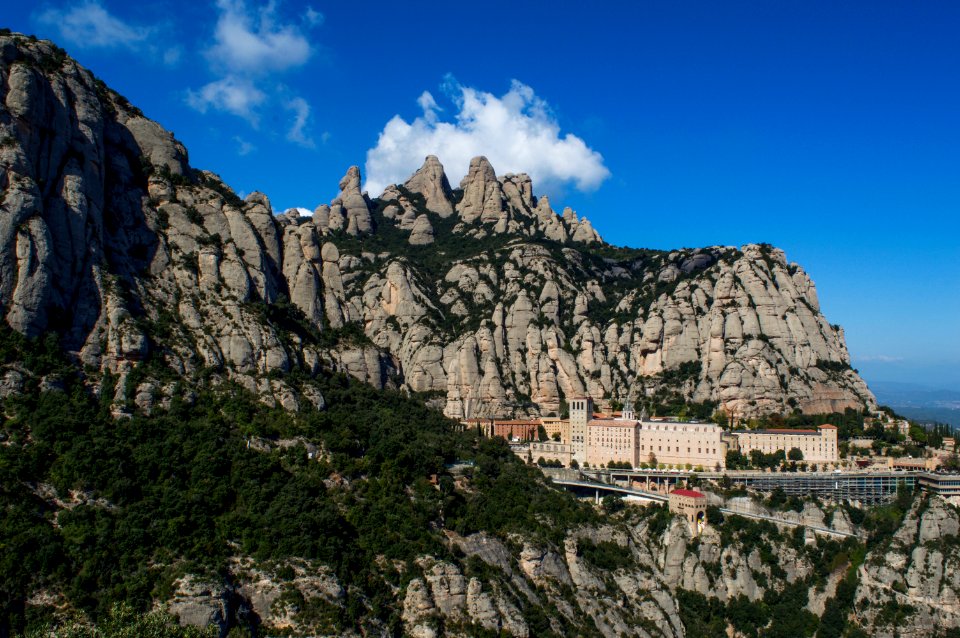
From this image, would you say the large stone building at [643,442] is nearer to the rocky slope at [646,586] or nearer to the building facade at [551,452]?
the building facade at [551,452]

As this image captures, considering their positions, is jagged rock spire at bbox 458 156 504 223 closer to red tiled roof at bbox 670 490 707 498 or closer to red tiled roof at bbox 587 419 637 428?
red tiled roof at bbox 587 419 637 428

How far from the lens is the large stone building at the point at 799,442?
382 feet

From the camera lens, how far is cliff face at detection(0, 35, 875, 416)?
81062 millimetres

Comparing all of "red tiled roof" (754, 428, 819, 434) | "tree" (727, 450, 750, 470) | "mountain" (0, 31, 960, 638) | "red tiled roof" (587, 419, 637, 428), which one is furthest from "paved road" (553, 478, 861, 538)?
"red tiled roof" (754, 428, 819, 434)

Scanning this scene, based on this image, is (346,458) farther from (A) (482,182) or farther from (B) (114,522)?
(A) (482,182)

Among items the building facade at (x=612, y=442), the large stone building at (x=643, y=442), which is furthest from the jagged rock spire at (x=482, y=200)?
the building facade at (x=612, y=442)

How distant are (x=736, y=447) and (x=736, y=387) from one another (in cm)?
1346

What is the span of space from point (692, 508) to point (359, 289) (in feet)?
245

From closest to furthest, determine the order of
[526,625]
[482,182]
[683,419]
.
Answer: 1. [526,625]
2. [683,419]
3. [482,182]

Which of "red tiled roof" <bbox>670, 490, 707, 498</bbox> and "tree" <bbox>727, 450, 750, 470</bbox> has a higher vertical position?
"tree" <bbox>727, 450, 750, 470</bbox>

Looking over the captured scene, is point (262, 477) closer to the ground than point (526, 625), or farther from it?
farther from it

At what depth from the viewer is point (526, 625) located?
68750 mm

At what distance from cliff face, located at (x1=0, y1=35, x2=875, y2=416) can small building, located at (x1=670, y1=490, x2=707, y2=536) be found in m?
30.8

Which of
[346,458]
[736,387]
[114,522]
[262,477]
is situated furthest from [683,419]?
[114,522]
